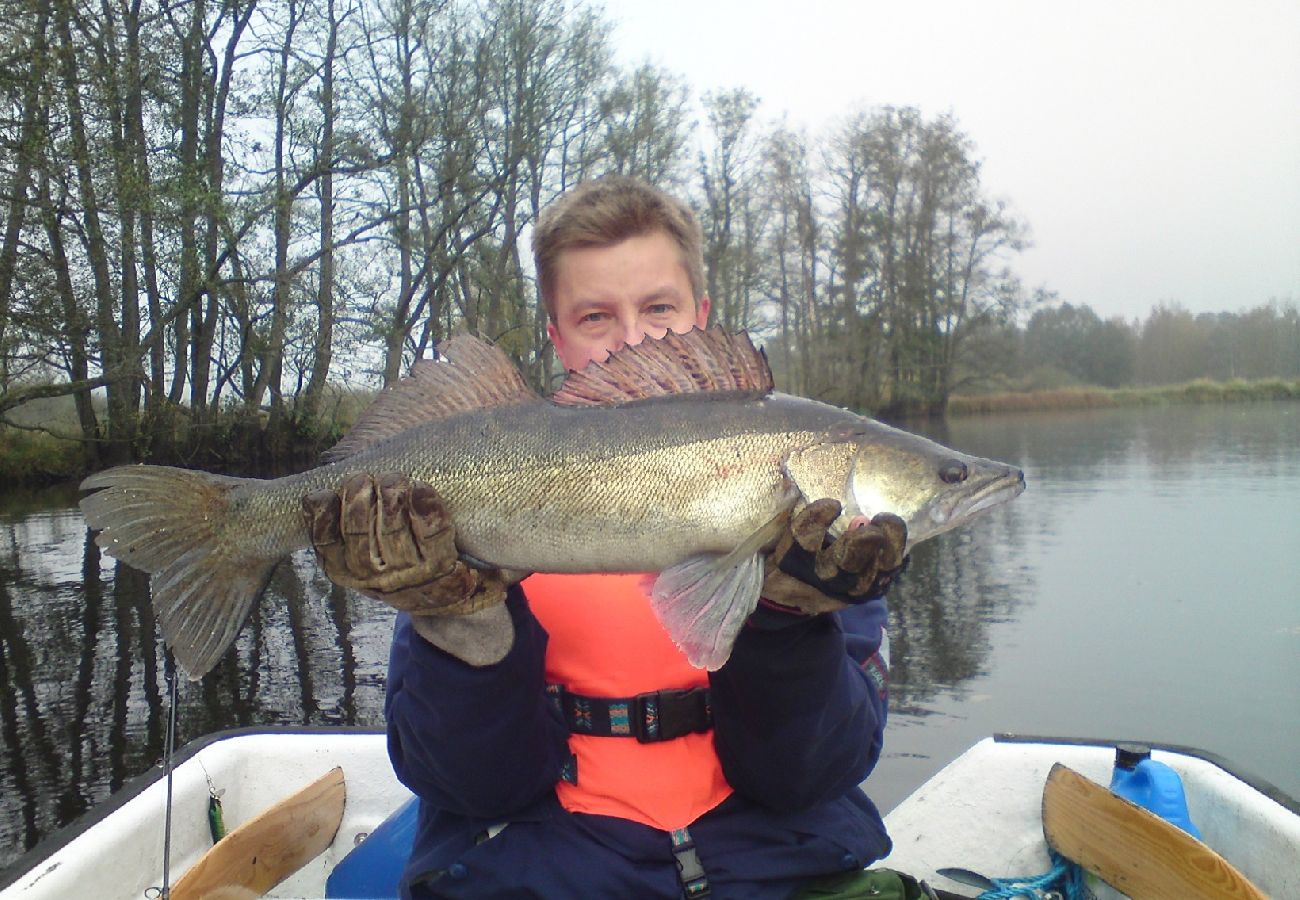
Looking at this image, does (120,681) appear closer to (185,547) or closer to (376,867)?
(376,867)

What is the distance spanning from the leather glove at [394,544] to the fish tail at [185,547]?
27 centimetres

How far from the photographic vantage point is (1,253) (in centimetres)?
1886

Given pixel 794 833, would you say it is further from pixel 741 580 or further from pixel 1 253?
pixel 1 253

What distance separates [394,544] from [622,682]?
0.85 meters

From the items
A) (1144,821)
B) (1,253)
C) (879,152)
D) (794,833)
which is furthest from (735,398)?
(879,152)

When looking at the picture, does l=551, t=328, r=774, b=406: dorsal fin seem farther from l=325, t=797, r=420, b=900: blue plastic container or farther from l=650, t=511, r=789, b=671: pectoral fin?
l=325, t=797, r=420, b=900: blue plastic container

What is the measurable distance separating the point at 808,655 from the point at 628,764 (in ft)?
2.08

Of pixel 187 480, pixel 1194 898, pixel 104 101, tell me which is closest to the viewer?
pixel 187 480

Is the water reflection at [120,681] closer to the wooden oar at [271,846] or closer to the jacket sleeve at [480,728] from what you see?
the wooden oar at [271,846]

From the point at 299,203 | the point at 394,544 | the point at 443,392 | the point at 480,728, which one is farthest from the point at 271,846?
the point at 299,203

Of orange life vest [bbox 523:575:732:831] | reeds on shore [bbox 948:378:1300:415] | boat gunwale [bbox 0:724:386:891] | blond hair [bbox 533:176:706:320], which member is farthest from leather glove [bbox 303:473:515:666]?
reeds on shore [bbox 948:378:1300:415]

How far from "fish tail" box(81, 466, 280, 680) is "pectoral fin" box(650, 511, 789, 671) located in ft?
3.68

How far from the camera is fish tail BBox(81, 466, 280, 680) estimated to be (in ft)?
8.05

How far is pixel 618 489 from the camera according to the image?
2.40 meters
